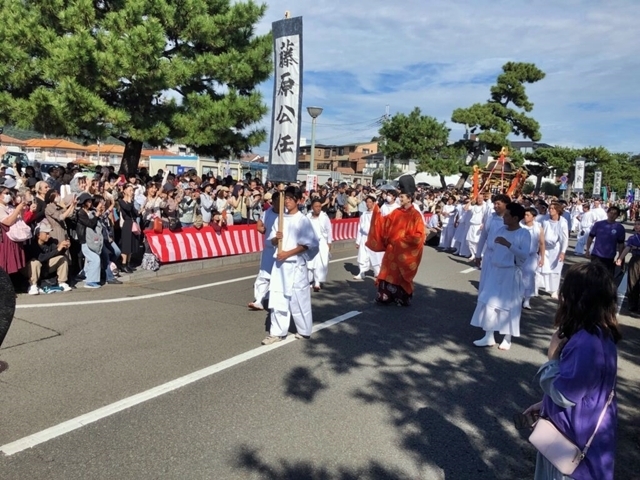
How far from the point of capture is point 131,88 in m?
14.0

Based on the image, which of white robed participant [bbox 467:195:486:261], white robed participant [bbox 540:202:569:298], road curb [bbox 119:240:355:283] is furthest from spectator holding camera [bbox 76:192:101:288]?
white robed participant [bbox 467:195:486:261]

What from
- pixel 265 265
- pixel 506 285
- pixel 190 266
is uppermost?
pixel 506 285

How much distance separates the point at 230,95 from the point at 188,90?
122 centimetres

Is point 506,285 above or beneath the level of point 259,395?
above

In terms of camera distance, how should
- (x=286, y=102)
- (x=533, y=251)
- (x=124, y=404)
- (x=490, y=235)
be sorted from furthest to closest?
(x=533, y=251), (x=286, y=102), (x=490, y=235), (x=124, y=404)

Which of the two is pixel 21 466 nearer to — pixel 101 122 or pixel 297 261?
pixel 297 261

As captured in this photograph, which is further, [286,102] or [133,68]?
[133,68]

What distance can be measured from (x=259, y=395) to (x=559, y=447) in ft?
8.57

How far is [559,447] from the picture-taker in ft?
7.12

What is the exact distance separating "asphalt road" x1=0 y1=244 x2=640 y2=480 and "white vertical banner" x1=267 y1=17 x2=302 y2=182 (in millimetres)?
2047

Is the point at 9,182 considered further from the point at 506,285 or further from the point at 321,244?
the point at 506,285

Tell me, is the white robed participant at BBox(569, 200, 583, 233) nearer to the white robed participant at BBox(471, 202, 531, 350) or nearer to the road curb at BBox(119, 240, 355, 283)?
the road curb at BBox(119, 240, 355, 283)

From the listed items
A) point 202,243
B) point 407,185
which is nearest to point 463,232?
point 202,243

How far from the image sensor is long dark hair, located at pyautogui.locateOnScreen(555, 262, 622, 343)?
2.21 metres
